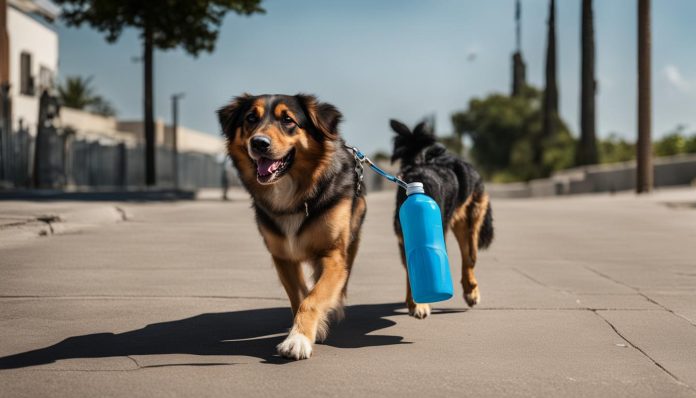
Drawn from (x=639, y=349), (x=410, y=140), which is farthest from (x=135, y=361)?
(x=410, y=140)

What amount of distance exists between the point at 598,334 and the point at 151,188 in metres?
31.1

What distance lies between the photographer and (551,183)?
40.5 meters

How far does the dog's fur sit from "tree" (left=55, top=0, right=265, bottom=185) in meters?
25.7

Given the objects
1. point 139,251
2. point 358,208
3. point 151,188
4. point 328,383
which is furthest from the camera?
point 151,188

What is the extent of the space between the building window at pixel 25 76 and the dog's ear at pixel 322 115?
1420 inches

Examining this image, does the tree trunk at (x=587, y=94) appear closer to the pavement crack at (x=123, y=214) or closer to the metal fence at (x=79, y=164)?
the metal fence at (x=79, y=164)

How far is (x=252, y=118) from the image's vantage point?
543 centimetres

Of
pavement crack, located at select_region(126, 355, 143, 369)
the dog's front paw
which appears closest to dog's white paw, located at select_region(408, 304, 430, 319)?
the dog's front paw

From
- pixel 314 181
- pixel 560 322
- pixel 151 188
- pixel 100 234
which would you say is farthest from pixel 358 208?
pixel 151 188

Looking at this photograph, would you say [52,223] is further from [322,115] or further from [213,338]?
[322,115]

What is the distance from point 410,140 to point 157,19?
26962 millimetres

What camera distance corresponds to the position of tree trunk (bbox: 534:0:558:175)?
4544 cm

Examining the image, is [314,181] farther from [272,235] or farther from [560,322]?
[560,322]

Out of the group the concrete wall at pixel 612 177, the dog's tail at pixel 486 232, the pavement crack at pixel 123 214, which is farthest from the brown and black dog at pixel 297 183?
the concrete wall at pixel 612 177
